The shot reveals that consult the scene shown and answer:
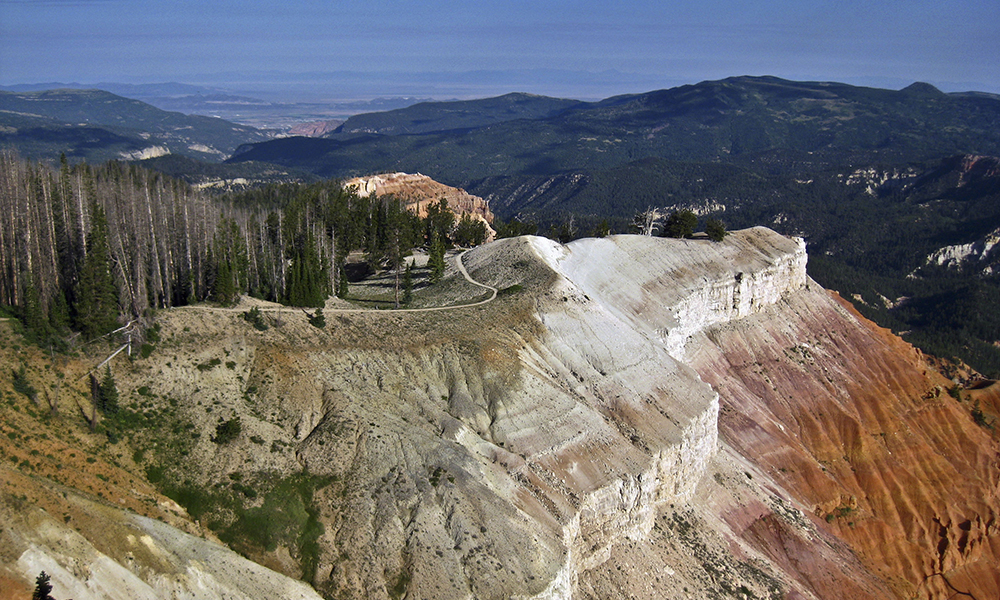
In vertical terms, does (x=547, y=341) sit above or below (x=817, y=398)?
above

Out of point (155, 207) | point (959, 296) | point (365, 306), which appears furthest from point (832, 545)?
point (959, 296)

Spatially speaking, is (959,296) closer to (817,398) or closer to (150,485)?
(817,398)

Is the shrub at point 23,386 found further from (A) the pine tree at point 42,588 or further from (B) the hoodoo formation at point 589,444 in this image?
(A) the pine tree at point 42,588

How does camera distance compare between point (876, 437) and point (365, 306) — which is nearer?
point (365, 306)

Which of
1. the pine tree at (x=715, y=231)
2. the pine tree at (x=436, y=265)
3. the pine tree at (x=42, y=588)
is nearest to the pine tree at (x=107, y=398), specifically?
the pine tree at (x=42, y=588)

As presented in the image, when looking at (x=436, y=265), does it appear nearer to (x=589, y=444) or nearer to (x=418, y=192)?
(x=589, y=444)

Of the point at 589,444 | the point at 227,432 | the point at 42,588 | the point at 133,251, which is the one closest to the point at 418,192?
the point at 133,251
